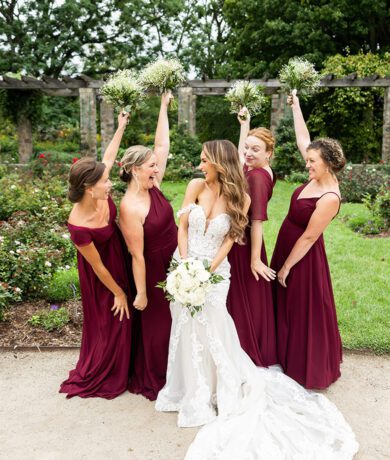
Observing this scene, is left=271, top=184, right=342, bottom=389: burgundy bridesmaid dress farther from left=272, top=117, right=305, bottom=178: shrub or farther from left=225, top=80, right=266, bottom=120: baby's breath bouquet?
left=272, top=117, right=305, bottom=178: shrub

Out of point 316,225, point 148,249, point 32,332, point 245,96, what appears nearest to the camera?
point 316,225

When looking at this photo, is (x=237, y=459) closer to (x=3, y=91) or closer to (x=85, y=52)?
(x=3, y=91)

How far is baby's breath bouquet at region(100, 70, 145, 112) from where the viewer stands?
181 inches

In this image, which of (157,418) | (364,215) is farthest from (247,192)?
(364,215)

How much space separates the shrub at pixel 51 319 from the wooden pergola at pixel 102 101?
11983 mm

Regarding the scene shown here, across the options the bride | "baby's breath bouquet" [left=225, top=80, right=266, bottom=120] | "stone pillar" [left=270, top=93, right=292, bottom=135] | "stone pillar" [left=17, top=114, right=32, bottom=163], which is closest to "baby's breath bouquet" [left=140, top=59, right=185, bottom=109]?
"baby's breath bouquet" [left=225, top=80, right=266, bottom=120]

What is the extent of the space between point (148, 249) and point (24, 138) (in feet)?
51.5

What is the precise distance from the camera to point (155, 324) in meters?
4.38

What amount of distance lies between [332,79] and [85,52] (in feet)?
51.7

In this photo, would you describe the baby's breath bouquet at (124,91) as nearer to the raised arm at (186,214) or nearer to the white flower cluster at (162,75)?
the white flower cluster at (162,75)

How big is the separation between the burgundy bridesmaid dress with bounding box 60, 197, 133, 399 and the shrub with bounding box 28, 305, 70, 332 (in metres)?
1.18

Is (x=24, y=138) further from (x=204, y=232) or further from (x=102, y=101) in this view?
(x=204, y=232)

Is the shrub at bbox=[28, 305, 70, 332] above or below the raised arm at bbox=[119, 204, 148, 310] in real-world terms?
below

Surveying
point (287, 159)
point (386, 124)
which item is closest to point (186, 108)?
point (287, 159)
